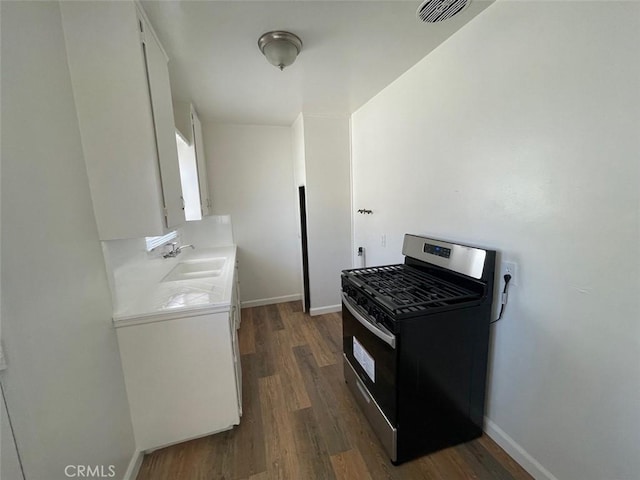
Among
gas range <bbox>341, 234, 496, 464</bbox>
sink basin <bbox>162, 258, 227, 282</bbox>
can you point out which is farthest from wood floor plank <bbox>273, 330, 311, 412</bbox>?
sink basin <bbox>162, 258, 227, 282</bbox>

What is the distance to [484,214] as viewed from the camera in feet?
4.85

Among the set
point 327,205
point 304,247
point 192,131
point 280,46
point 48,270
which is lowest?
point 304,247

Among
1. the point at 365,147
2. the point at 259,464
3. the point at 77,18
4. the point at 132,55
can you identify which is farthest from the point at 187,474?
the point at 365,147

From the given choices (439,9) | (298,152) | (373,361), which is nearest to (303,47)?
(439,9)

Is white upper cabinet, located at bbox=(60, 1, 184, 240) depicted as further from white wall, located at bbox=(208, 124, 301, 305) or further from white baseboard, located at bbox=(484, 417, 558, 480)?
white baseboard, located at bbox=(484, 417, 558, 480)

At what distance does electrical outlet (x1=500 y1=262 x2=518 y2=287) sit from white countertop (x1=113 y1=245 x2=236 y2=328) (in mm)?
1558

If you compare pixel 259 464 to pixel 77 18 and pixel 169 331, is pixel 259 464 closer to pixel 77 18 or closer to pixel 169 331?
pixel 169 331

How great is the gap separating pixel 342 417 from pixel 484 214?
63.2 inches

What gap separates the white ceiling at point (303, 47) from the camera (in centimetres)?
130

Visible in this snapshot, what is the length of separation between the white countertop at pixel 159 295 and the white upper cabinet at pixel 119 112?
442mm

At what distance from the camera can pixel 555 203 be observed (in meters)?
1.15

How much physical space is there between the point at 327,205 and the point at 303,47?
5.63 feet

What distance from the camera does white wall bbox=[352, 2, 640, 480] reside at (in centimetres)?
96

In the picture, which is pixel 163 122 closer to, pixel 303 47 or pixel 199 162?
pixel 303 47
